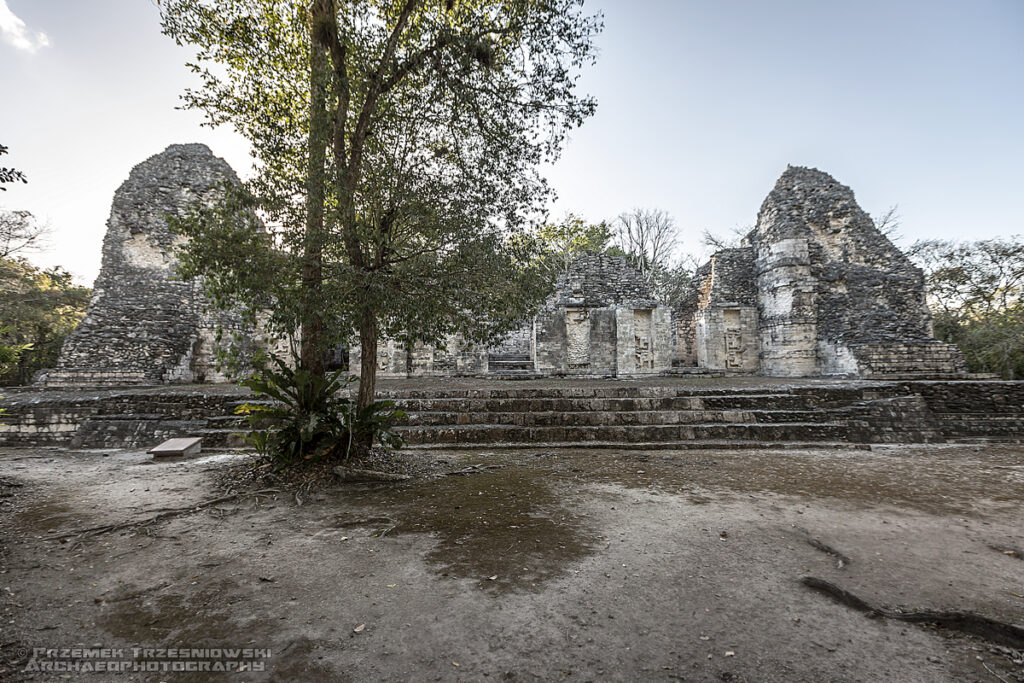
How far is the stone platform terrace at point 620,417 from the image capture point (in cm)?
609

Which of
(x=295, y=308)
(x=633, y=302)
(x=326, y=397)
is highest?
(x=633, y=302)

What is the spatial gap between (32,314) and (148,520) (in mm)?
18548

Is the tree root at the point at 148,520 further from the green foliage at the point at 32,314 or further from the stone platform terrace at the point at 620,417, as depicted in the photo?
the green foliage at the point at 32,314

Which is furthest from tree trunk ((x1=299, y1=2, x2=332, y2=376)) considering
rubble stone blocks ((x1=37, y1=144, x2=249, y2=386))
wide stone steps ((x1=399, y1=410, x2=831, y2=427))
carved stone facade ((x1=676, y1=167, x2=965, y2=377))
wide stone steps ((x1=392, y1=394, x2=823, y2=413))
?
carved stone facade ((x1=676, y1=167, x2=965, y2=377))

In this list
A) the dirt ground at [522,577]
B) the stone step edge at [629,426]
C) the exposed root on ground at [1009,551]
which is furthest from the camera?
the stone step edge at [629,426]

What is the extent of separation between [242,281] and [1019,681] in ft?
17.2

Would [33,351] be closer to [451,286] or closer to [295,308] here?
[295,308]

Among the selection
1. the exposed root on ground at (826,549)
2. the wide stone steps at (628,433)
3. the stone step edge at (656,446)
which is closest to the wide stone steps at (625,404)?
the wide stone steps at (628,433)

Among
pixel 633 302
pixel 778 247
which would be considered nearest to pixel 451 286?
pixel 633 302

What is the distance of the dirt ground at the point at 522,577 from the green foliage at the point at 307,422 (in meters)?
0.60

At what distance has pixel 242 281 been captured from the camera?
397cm

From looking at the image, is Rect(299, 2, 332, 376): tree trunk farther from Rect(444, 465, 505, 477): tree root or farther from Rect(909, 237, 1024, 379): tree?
Rect(909, 237, 1024, 379): tree

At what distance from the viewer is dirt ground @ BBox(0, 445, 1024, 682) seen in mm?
1683

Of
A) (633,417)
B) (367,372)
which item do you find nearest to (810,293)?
(633,417)
